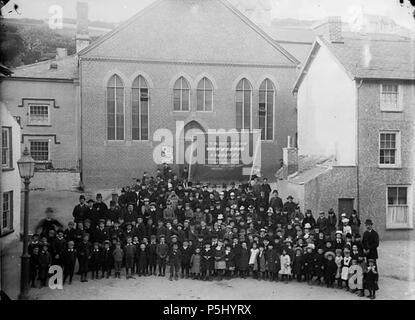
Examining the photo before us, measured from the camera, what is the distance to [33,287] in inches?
458

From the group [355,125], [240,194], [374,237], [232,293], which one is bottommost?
[232,293]

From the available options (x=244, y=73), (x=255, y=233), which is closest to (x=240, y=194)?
(x=255, y=233)

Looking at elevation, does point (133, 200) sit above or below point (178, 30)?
below

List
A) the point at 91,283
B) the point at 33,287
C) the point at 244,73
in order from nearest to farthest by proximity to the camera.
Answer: the point at 33,287 → the point at 91,283 → the point at 244,73

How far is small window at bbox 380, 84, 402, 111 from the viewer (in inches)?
691

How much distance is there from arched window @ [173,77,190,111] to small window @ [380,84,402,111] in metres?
10.1

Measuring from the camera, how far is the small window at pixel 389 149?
17.7 meters

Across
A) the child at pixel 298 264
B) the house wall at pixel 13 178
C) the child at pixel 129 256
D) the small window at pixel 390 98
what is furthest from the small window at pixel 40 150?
the small window at pixel 390 98

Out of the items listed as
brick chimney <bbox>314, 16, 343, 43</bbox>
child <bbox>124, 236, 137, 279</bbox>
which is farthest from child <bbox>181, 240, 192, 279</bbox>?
brick chimney <bbox>314, 16, 343, 43</bbox>

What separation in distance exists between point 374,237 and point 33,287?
1006 centimetres

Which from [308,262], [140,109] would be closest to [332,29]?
[140,109]

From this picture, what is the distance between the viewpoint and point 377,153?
17.8 metres

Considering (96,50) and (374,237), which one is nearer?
(374,237)
